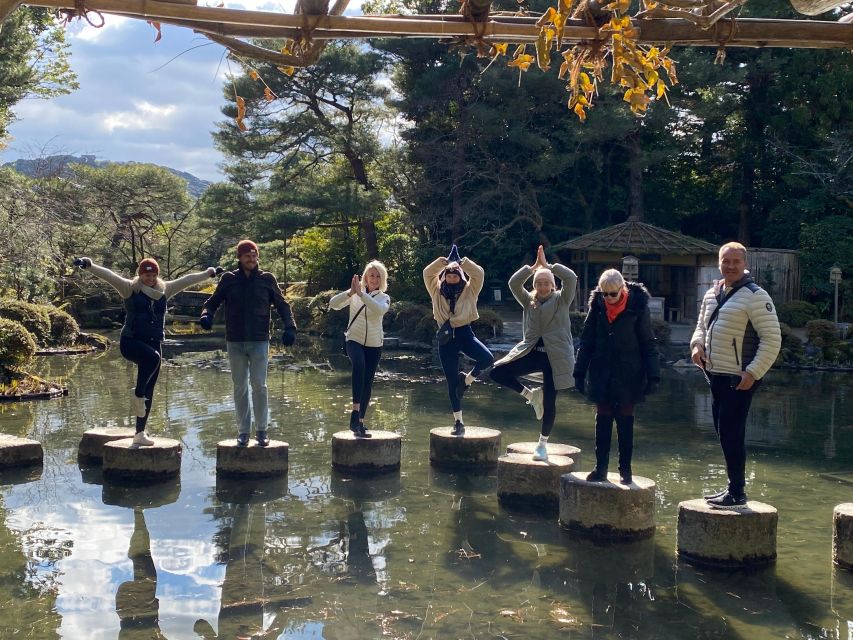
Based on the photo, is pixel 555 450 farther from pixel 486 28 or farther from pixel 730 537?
pixel 486 28

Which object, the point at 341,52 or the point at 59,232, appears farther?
the point at 341,52

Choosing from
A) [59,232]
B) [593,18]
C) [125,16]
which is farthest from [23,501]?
[59,232]

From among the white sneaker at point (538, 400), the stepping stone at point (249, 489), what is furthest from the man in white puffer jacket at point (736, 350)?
the stepping stone at point (249, 489)

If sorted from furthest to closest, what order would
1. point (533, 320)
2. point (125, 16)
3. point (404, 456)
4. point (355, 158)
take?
point (355, 158)
point (404, 456)
point (533, 320)
point (125, 16)

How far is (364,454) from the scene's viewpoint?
8.30 m

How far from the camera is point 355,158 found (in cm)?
3017

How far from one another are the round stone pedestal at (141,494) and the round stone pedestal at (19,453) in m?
1.01

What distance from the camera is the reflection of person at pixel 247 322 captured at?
26.3ft

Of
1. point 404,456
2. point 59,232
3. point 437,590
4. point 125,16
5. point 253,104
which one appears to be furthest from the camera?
point 253,104

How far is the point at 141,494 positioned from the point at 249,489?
867mm

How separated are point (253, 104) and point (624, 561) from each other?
24.7 meters

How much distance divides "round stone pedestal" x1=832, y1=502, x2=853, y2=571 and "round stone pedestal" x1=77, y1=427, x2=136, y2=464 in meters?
6.02

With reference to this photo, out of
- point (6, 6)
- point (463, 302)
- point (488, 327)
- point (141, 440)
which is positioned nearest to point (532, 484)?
point (463, 302)

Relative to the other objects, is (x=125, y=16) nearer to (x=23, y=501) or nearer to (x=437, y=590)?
(x=437, y=590)
